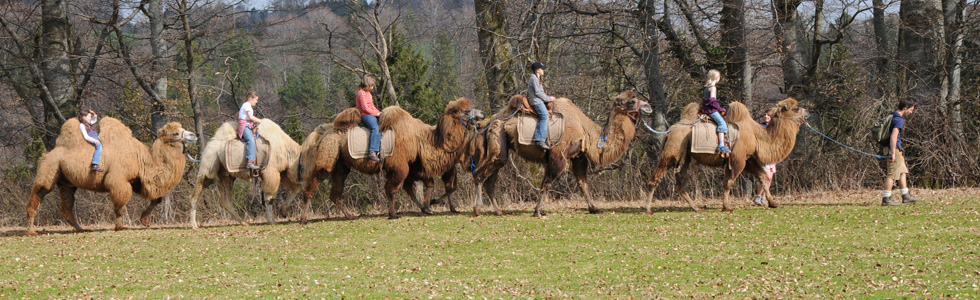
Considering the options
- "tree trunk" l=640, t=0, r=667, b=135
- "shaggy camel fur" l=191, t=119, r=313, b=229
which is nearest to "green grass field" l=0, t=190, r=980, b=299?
"shaggy camel fur" l=191, t=119, r=313, b=229

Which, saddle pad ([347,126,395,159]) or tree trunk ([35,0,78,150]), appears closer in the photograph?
saddle pad ([347,126,395,159])

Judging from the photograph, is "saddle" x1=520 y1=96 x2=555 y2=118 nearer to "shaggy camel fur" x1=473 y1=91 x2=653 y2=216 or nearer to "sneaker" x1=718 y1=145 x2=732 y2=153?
"shaggy camel fur" x1=473 y1=91 x2=653 y2=216

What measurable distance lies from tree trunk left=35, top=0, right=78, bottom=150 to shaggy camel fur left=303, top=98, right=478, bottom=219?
9191mm

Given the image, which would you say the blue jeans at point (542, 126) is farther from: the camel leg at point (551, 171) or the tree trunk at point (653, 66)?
the tree trunk at point (653, 66)

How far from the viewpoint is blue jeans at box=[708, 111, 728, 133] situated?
12703 mm

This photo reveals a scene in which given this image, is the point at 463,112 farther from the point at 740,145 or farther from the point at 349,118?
the point at 740,145

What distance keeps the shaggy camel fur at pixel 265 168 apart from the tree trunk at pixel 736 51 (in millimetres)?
9466

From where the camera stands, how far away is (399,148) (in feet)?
44.9

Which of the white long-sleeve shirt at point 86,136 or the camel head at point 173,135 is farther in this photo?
the camel head at point 173,135

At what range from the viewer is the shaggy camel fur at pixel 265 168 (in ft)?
45.7

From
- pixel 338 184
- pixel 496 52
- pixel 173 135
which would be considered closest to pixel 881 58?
pixel 496 52

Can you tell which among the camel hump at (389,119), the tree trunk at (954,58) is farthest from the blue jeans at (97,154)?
the tree trunk at (954,58)

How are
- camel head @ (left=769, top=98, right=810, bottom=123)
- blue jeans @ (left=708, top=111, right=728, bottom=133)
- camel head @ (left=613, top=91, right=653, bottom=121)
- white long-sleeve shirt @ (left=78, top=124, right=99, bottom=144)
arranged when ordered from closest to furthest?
blue jeans @ (left=708, top=111, right=728, bottom=133)
camel head @ (left=769, top=98, right=810, bottom=123)
camel head @ (left=613, top=91, right=653, bottom=121)
white long-sleeve shirt @ (left=78, top=124, right=99, bottom=144)

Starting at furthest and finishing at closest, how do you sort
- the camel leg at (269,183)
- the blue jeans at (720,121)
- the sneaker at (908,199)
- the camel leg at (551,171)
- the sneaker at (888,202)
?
the camel leg at (269,183), the camel leg at (551,171), the sneaker at (908,199), the sneaker at (888,202), the blue jeans at (720,121)
